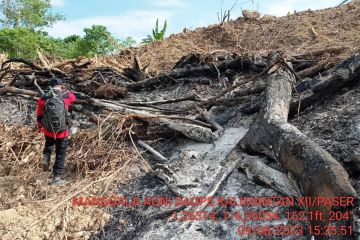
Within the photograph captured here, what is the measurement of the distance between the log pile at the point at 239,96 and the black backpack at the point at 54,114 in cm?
81

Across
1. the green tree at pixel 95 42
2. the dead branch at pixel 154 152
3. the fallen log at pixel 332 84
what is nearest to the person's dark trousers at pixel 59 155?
the dead branch at pixel 154 152

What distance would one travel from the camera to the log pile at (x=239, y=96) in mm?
2979

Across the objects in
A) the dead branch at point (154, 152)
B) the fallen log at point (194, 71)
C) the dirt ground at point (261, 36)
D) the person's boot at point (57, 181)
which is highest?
the dirt ground at point (261, 36)

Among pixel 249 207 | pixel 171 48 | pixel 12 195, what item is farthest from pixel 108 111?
pixel 171 48

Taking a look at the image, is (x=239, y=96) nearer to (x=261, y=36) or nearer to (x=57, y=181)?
(x=57, y=181)

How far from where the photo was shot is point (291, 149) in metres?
3.16

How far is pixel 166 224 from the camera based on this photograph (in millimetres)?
3346

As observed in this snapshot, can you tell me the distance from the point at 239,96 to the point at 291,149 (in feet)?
7.88

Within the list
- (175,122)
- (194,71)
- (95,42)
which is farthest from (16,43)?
(175,122)

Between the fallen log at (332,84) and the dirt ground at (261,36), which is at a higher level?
the dirt ground at (261,36)

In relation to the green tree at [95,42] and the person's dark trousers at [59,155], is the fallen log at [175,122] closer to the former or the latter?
the person's dark trousers at [59,155]

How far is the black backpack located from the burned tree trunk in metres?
1.98

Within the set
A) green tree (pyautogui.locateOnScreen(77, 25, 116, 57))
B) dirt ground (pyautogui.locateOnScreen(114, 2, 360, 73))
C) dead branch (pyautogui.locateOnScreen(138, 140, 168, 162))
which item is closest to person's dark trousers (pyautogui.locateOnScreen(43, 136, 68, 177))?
dead branch (pyautogui.locateOnScreen(138, 140, 168, 162))
